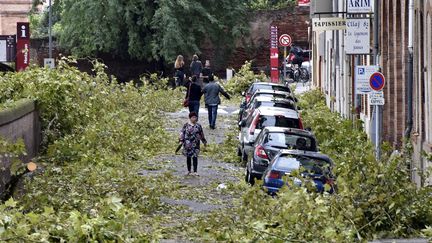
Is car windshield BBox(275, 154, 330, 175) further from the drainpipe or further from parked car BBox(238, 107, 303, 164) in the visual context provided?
parked car BBox(238, 107, 303, 164)

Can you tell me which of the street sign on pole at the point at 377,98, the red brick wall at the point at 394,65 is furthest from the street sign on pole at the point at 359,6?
the street sign on pole at the point at 377,98

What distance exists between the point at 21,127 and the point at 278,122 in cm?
614

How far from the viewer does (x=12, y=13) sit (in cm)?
7869

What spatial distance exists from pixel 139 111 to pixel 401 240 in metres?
23.5

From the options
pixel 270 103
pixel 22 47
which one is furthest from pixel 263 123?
pixel 22 47

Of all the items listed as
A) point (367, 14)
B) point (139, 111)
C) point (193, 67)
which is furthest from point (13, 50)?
point (367, 14)

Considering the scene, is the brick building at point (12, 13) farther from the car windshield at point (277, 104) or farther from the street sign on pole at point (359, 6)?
the street sign on pole at point (359, 6)

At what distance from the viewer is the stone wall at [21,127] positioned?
21688 mm

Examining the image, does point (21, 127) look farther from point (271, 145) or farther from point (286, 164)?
point (286, 164)

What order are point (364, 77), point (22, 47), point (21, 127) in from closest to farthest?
1. point (364, 77)
2. point (21, 127)
3. point (22, 47)

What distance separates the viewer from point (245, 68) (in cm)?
5262

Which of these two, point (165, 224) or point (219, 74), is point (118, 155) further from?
point (219, 74)

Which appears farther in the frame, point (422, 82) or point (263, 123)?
A: point (263, 123)

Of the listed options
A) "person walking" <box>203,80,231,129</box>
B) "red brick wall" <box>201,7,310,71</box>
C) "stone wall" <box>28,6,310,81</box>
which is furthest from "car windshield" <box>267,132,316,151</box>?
"red brick wall" <box>201,7,310,71</box>
